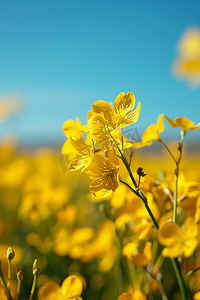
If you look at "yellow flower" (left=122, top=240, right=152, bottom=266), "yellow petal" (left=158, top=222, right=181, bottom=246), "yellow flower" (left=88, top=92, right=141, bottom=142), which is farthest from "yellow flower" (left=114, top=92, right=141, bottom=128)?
"yellow flower" (left=122, top=240, right=152, bottom=266)

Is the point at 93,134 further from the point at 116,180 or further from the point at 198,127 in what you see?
the point at 198,127

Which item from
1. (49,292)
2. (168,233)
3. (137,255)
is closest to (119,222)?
(137,255)

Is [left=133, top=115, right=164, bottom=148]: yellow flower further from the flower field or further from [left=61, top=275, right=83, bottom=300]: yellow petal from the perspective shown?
[left=61, top=275, right=83, bottom=300]: yellow petal

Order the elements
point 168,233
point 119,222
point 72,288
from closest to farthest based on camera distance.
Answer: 1. point 168,233
2. point 72,288
3. point 119,222

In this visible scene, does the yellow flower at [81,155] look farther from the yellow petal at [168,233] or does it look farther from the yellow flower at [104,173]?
the yellow petal at [168,233]

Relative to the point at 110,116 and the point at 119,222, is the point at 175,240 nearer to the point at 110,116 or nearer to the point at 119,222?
the point at 110,116

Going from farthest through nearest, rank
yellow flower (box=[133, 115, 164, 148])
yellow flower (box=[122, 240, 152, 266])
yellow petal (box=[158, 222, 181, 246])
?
yellow flower (box=[122, 240, 152, 266]), yellow flower (box=[133, 115, 164, 148]), yellow petal (box=[158, 222, 181, 246])

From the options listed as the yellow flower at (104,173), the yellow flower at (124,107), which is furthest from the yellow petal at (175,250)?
the yellow flower at (124,107)

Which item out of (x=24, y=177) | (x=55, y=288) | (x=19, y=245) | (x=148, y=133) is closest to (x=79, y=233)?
(x=19, y=245)
